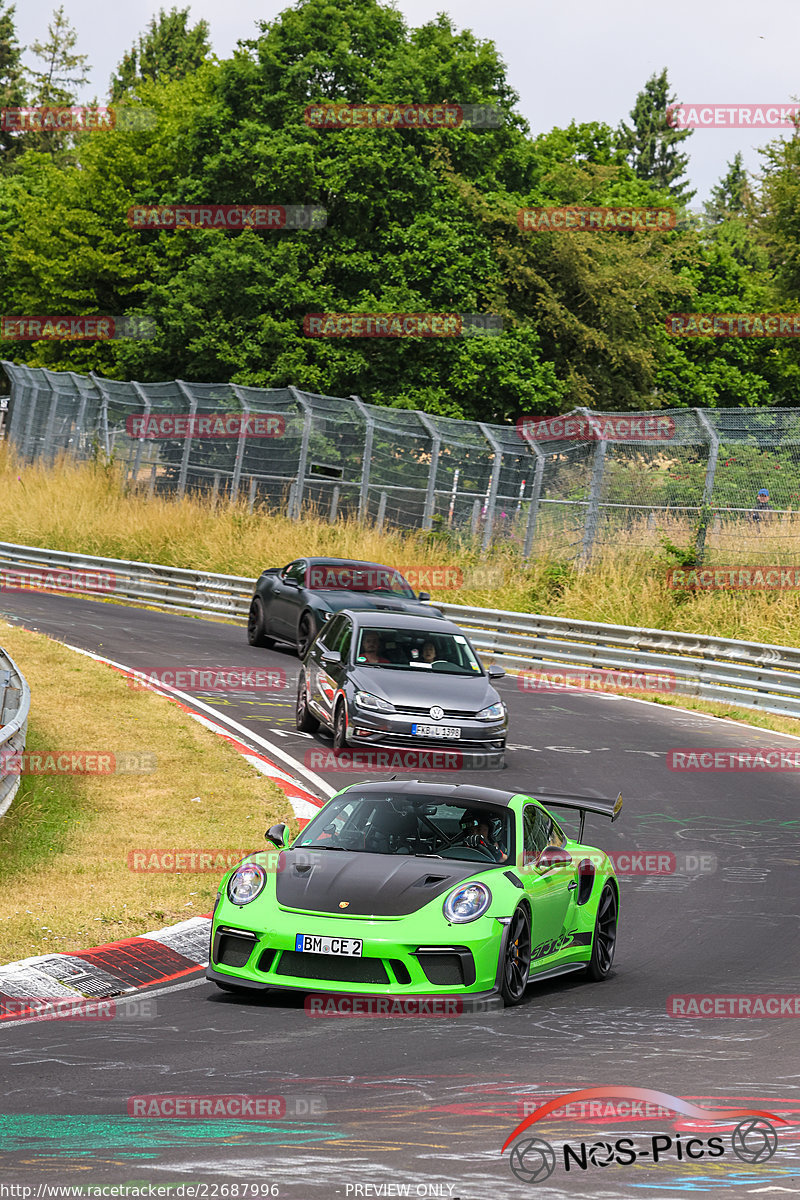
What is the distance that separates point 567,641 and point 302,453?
1064cm

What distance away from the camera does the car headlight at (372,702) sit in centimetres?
1691

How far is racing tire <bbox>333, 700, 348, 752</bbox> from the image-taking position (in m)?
17.1

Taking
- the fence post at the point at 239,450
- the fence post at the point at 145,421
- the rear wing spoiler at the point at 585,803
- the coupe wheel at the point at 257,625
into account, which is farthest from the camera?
the fence post at the point at 145,421

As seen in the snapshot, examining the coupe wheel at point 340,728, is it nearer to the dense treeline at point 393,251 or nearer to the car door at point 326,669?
the car door at point 326,669

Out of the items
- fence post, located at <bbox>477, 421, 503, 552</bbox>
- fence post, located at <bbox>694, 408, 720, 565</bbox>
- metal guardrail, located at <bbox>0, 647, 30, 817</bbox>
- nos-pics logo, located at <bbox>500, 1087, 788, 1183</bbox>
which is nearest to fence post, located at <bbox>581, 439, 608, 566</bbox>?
fence post, located at <bbox>694, 408, 720, 565</bbox>

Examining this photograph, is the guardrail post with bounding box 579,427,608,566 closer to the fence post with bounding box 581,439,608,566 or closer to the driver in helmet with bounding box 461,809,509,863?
the fence post with bounding box 581,439,608,566

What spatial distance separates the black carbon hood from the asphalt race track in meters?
0.56

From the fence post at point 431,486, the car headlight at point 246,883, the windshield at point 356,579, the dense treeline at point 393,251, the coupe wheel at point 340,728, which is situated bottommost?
→ the coupe wheel at point 340,728

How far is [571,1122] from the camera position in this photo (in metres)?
5.90

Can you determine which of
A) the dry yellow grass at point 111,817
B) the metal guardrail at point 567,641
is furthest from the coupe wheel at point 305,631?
the metal guardrail at point 567,641

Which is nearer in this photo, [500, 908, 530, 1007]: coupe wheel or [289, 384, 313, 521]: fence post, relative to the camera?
[500, 908, 530, 1007]: coupe wheel

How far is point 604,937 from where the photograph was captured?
10000mm

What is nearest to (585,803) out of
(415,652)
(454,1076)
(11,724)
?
(454,1076)

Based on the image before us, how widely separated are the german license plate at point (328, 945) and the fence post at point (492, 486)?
2347 cm
